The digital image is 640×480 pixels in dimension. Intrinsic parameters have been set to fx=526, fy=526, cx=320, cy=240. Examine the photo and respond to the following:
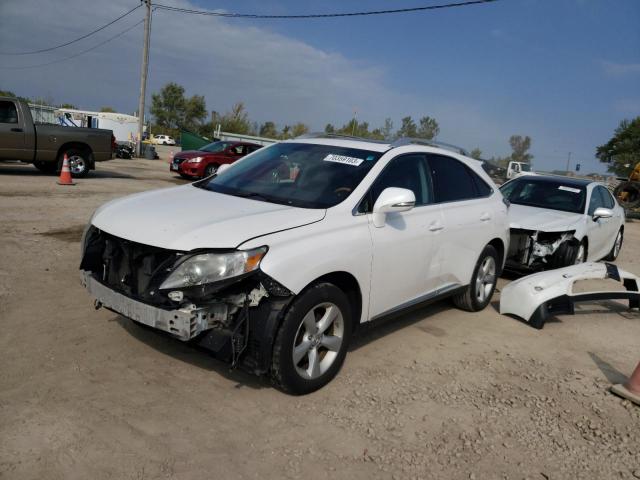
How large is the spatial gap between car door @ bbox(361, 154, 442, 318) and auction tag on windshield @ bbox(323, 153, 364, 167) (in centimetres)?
23

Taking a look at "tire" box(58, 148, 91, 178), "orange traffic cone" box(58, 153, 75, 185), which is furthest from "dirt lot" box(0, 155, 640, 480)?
"tire" box(58, 148, 91, 178)

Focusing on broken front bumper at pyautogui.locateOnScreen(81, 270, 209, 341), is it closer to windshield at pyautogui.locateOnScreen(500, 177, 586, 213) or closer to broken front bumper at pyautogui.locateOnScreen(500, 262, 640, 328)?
broken front bumper at pyautogui.locateOnScreen(500, 262, 640, 328)

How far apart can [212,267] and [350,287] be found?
1.08 m

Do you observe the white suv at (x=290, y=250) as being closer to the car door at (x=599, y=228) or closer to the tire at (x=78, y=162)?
the car door at (x=599, y=228)

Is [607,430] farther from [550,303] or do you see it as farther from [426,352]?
[550,303]

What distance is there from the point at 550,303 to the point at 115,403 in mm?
4373

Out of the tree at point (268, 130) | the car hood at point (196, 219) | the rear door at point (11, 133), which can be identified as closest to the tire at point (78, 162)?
the rear door at point (11, 133)

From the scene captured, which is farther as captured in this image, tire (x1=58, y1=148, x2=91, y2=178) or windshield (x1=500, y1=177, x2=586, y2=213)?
tire (x1=58, y1=148, x2=91, y2=178)

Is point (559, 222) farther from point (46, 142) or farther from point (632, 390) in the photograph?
point (46, 142)

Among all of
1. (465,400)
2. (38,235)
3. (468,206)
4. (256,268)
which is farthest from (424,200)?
(38,235)

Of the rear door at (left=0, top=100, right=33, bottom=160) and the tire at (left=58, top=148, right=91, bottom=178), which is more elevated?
the rear door at (left=0, top=100, right=33, bottom=160)

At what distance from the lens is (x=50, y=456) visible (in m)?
2.68

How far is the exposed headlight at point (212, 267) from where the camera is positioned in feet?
10.2

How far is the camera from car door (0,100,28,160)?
1304 centimetres
